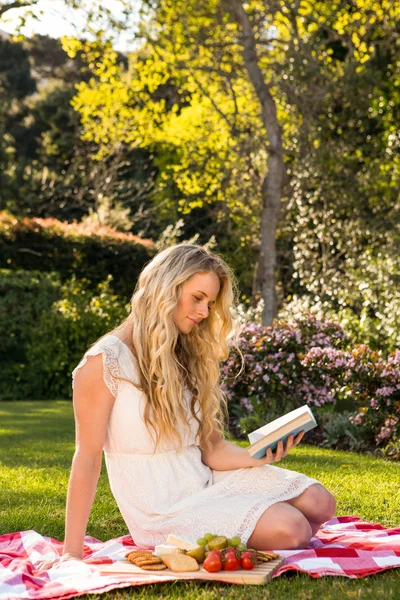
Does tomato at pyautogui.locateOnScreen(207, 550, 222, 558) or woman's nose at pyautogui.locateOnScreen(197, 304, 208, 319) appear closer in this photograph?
tomato at pyautogui.locateOnScreen(207, 550, 222, 558)

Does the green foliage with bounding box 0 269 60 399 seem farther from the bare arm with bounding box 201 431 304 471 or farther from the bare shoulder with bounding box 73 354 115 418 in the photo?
the bare shoulder with bounding box 73 354 115 418

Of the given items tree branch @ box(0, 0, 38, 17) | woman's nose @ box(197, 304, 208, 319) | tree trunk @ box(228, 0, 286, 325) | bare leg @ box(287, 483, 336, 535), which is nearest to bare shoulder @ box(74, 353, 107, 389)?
woman's nose @ box(197, 304, 208, 319)

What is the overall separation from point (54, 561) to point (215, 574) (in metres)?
0.73

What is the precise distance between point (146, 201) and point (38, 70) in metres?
11.7

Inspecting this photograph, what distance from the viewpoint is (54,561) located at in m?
3.49

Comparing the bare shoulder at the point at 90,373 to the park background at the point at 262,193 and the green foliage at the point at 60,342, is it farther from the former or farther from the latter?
the green foliage at the point at 60,342

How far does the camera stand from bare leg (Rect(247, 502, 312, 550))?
11.3ft

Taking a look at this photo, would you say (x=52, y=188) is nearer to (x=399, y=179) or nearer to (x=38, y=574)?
(x=399, y=179)

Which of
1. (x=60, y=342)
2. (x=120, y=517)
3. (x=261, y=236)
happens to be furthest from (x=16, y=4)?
(x=120, y=517)

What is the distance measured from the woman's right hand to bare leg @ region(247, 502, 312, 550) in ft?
2.27

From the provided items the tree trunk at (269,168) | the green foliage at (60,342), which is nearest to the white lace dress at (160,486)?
the green foliage at (60,342)

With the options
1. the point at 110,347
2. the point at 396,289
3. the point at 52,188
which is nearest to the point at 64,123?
the point at 52,188

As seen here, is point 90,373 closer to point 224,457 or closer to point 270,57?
point 224,457

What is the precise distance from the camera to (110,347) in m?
3.55
